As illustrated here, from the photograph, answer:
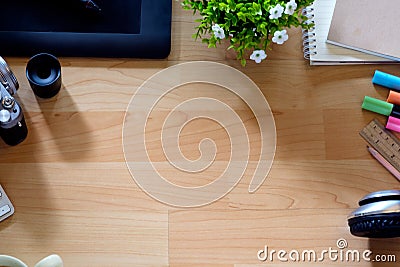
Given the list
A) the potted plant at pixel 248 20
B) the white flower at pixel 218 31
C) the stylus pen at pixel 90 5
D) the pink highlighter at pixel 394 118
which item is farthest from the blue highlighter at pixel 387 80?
the stylus pen at pixel 90 5

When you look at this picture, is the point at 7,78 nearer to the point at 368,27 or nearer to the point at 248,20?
the point at 248,20

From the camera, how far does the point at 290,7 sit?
31.0 inches

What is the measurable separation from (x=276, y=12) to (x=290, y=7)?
2cm

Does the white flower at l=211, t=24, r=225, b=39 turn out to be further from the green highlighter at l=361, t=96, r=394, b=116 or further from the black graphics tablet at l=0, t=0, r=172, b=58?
the green highlighter at l=361, t=96, r=394, b=116

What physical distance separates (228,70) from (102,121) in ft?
0.63

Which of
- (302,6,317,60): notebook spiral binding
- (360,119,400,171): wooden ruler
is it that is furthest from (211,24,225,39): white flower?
(360,119,400,171): wooden ruler

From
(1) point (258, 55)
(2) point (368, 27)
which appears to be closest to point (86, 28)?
(1) point (258, 55)

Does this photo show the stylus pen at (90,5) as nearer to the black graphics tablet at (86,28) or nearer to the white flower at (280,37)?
the black graphics tablet at (86,28)

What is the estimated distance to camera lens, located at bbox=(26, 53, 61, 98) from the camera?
0.82 meters

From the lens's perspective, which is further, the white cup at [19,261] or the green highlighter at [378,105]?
the green highlighter at [378,105]

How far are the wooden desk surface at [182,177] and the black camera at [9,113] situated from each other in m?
0.02

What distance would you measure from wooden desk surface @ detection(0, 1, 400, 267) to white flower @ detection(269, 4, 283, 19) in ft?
0.35

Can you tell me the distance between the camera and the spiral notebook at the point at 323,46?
2.90ft

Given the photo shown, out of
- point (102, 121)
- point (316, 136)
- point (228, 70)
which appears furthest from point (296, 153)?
point (102, 121)
